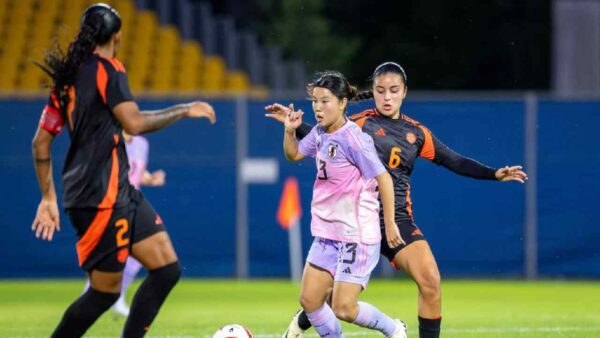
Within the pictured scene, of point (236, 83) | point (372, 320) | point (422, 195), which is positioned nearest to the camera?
point (372, 320)

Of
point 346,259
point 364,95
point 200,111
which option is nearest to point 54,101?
point 200,111

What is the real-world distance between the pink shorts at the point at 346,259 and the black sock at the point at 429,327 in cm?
56

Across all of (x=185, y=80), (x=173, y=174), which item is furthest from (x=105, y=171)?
(x=185, y=80)

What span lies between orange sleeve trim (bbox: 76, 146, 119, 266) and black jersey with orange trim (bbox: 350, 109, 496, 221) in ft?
7.88

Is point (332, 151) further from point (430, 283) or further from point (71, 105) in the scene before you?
point (71, 105)

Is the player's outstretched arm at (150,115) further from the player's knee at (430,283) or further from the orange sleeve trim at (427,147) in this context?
the orange sleeve trim at (427,147)

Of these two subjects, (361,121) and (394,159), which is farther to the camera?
(361,121)

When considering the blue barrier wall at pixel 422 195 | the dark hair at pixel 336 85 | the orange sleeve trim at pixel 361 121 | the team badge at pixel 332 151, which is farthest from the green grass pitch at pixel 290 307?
the dark hair at pixel 336 85

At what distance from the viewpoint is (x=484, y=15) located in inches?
1387

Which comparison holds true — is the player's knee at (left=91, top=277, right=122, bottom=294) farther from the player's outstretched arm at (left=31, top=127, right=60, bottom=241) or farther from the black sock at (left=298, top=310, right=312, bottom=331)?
the black sock at (left=298, top=310, right=312, bottom=331)

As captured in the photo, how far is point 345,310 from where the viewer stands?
8.36 meters

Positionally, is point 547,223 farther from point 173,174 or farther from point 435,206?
point 173,174

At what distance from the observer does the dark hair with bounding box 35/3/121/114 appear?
7.21m

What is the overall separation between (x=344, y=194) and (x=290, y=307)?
226 inches
